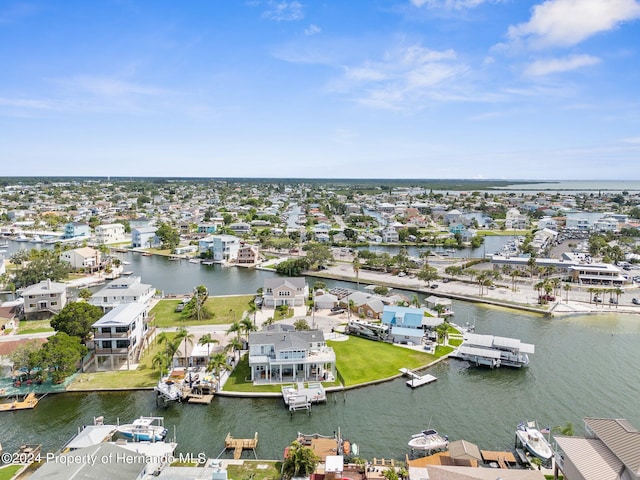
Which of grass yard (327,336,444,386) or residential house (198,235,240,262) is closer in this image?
grass yard (327,336,444,386)

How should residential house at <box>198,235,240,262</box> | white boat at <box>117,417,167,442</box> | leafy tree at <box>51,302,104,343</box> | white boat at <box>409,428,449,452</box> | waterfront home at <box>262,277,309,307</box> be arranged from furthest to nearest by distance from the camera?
1. residential house at <box>198,235,240,262</box>
2. waterfront home at <box>262,277,309,307</box>
3. leafy tree at <box>51,302,104,343</box>
4. white boat at <box>117,417,167,442</box>
5. white boat at <box>409,428,449,452</box>

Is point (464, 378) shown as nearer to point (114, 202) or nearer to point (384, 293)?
point (384, 293)

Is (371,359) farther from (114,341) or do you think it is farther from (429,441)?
(114,341)

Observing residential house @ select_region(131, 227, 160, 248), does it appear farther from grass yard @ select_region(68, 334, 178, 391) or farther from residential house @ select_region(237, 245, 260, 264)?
grass yard @ select_region(68, 334, 178, 391)

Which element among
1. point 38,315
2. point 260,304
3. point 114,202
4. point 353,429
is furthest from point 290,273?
point 114,202

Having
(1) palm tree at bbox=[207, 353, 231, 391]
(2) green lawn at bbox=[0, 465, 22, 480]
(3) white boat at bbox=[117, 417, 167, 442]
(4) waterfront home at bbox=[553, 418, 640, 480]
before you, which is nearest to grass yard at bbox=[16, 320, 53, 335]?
(1) palm tree at bbox=[207, 353, 231, 391]

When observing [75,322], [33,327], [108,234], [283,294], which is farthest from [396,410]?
[108,234]
